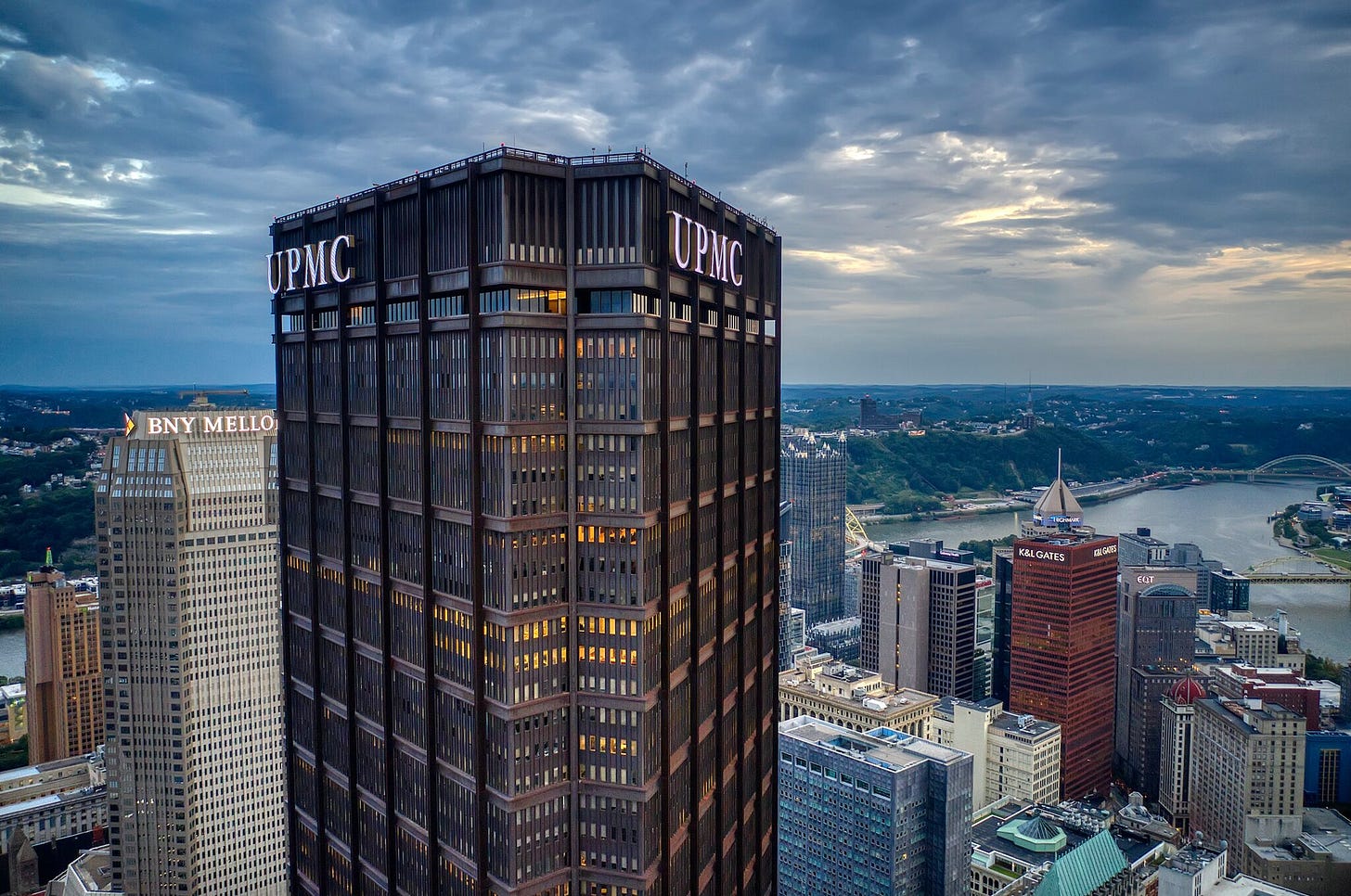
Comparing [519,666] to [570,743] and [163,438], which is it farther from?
[163,438]

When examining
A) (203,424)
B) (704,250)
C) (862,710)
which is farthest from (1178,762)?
(203,424)

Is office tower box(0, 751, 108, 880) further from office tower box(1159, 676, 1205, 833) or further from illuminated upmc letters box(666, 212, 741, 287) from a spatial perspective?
office tower box(1159, 676, 1205, 833)

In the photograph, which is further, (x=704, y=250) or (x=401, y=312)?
(x=401, y=312)

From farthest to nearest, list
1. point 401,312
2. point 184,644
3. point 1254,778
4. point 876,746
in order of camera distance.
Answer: point 1254,778 < point 876,746 < point 184,644 < point 401,312

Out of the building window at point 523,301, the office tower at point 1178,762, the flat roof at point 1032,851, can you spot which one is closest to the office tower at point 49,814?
the building window at point 523,301

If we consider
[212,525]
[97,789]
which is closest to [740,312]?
[212,525]

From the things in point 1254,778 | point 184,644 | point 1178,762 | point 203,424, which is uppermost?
point 203,424

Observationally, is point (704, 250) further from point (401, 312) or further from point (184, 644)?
point (184, 644)
